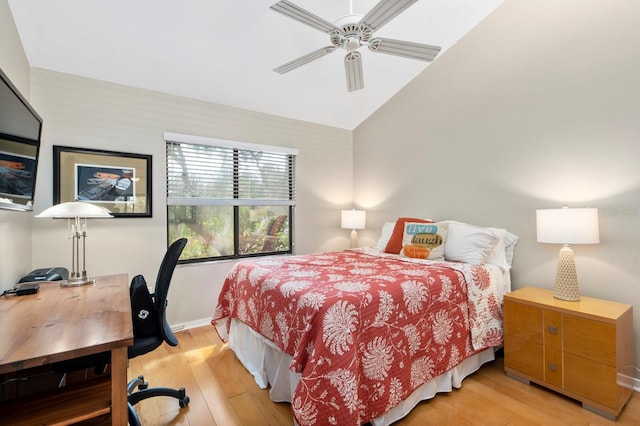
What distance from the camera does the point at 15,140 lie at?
150cm

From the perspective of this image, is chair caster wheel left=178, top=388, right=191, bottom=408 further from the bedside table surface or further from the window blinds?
the bedside table surface

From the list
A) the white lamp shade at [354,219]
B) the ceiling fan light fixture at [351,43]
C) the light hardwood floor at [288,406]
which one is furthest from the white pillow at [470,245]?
the ceiling fan light fixture at [351,43]

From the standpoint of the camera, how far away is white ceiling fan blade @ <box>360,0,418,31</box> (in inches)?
65.2

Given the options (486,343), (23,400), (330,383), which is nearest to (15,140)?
(23,400)

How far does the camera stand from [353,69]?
2.37m

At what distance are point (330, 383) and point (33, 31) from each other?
3158 mm

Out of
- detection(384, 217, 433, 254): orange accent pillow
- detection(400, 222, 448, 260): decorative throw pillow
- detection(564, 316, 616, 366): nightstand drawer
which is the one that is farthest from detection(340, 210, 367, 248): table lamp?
detection(564, 316, 616, 366): nightstand drawer

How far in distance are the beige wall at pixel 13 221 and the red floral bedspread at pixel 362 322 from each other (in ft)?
4.61

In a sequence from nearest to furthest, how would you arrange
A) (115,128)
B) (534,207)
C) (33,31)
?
(33,31)
(534,207)
(115,128)

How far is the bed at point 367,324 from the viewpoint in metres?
1.47

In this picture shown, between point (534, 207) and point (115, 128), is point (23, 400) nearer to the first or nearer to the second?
point (115, 128)

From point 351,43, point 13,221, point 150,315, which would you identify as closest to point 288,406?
point 150,315

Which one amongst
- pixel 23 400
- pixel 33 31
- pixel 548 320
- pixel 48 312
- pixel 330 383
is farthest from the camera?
pixel 33 31

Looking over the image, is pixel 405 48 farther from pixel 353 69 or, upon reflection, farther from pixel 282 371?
pixel 282 371
